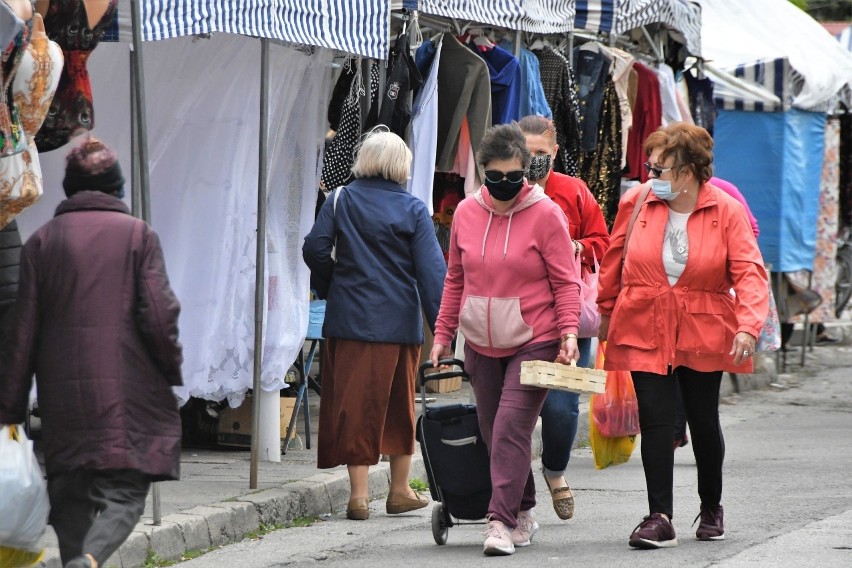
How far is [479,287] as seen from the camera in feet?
20.9

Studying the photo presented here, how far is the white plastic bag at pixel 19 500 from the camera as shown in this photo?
4.92 m

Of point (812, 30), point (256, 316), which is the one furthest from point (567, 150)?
point (812, 30)

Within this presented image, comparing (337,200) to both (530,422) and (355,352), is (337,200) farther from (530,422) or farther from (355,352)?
(530,422)

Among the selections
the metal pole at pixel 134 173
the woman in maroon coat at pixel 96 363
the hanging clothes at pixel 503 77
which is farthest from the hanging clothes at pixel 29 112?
the hanging clothes at pixel 503 77

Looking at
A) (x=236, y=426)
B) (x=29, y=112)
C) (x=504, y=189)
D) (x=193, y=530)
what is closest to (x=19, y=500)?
(x=29, y=112)

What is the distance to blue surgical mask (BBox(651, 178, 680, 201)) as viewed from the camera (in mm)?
6348

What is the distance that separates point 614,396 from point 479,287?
5.06 ft

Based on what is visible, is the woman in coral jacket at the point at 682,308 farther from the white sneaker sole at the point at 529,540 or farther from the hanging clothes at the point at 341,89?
the hanging clothes at the point at 341,89

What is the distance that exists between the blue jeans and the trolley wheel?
0.71m

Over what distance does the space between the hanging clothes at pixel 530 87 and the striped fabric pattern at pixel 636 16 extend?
0.61m

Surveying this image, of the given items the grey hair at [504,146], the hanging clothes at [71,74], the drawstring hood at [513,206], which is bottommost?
the drawstring hood at [513,206]

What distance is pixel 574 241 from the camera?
7297 millimetres

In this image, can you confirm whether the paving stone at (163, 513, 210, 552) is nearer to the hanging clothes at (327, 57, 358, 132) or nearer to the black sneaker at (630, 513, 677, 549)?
the black sneaker at (630, 513, 677, 549)

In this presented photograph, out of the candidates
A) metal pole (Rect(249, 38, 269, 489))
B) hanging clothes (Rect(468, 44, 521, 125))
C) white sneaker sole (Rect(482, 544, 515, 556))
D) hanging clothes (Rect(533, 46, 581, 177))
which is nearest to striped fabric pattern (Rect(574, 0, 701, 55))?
hanging clothes (Rect(533, 46, 581, 177))
